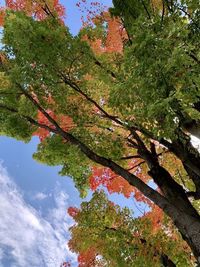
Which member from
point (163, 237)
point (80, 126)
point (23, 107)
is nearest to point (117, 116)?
point (80, 126)

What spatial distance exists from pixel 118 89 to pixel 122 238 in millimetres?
4357

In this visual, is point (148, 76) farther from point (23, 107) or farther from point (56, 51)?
point (23, 107)

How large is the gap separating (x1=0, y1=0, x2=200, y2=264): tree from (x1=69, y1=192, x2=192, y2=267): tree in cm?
86

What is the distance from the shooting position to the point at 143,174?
11625 millimetres

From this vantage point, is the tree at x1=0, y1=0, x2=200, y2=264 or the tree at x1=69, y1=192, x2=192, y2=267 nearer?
the tree at x1=0, y1=0, x2=200, y2=264

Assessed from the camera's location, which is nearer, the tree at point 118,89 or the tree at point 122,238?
the tree at point 118,89

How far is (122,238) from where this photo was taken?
27.6 ft

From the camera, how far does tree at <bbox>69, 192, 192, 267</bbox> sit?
27.1ft

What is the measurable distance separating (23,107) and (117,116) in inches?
98.2

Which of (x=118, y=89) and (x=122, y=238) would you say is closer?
(x=118, y=89)

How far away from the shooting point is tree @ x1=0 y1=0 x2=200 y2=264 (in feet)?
16.7

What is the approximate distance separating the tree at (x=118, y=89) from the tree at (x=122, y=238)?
2.81 ft

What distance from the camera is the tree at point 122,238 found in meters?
8.27

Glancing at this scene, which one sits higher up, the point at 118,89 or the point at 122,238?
the point at 118,89
